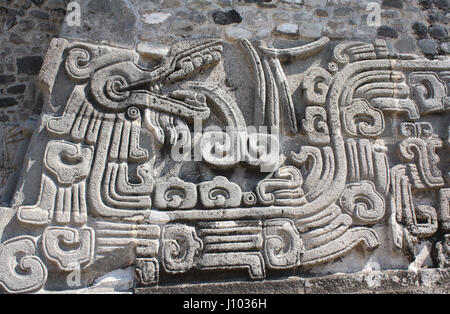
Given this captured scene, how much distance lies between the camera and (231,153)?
3406mm

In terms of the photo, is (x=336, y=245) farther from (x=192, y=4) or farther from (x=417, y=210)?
(x=192, y=4)

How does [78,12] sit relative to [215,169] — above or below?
above

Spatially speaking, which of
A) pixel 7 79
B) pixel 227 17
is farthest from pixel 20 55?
pixel 227 17

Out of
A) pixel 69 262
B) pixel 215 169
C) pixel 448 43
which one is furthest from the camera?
pixel 448 43

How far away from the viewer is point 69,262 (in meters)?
3.00

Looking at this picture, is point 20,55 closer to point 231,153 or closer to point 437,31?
point 231,153

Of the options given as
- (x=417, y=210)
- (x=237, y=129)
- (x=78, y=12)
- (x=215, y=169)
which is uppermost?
(x=78, y=12)

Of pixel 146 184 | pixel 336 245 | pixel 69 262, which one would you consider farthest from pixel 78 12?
pixel 336 245

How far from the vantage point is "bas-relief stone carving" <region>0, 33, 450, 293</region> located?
3.09m

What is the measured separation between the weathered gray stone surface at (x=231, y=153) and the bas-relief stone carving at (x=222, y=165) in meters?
0.01

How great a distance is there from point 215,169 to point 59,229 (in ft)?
3.46

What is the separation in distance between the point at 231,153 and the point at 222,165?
0.36 feet

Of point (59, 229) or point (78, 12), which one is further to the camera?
point (78, 12)

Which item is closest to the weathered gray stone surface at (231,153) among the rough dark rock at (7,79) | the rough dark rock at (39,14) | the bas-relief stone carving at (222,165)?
the bas-relief stone carving at (222,165)
